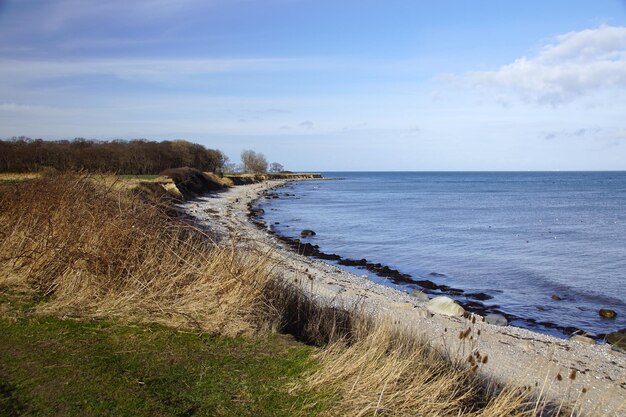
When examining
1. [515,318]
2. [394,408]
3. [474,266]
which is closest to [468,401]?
[394,408]

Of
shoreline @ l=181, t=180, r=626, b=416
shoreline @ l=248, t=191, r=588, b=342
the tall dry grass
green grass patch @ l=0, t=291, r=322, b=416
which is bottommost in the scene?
shoreline @ l=248, t=191, r=588, b=342

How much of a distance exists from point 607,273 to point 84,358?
2155 centimetres

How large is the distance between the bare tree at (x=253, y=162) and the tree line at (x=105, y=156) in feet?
84.1

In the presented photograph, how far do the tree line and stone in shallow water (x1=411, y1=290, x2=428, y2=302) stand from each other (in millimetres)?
10460

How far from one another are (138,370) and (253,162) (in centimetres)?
14351

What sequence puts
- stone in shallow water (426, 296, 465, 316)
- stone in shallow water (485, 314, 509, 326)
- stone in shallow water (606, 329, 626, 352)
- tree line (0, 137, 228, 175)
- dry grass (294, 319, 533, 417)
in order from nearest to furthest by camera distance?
→ dry grass (294, 319, 533, 417)
stone in shallow water (606, 329, 626, 352)
stone in shallow water (485, 314, 509, 326)
stone in shallow water (426, 296, 465, 316)
tree line (0, 137, 228, 175)

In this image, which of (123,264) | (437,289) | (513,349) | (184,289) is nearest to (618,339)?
(513,349)

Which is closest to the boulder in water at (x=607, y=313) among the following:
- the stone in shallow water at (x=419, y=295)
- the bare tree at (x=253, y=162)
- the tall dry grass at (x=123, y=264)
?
the stone in shallow water at (x=419, y=295)

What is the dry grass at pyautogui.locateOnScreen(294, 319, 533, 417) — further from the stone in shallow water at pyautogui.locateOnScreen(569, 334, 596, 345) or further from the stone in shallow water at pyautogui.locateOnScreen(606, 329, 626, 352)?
the stone in shallow water at pyautogui.locateOnScreen(606, 329, 626, 352)

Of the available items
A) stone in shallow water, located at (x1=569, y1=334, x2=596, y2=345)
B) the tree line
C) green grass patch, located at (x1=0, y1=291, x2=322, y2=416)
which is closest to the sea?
stone in shallow water, located at (x1=569, y1=334, x2=596, y2=345)

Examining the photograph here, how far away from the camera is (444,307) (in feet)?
47.4

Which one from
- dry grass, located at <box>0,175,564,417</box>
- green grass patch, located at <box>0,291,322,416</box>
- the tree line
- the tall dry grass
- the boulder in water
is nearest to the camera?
green grass patch, located at <box>0,291,322,416</box>

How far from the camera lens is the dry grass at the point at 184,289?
5629 millimetres

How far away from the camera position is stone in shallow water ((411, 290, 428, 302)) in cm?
1623
